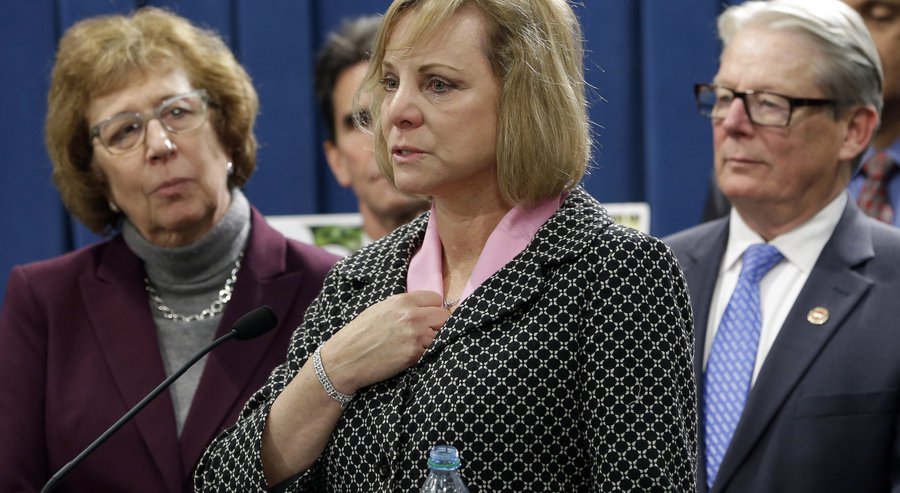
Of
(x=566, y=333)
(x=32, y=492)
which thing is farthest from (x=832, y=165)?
(x=32, y=492)

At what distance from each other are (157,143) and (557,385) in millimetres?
1284

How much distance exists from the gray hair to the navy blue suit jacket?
1.17 ft

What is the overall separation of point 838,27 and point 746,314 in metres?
0.67

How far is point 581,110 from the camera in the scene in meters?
1.67

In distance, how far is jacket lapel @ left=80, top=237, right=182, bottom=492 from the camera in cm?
232

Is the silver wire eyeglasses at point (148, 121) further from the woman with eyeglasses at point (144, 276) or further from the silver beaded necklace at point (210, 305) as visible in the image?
the silver beaded necklace at point (210, 305)

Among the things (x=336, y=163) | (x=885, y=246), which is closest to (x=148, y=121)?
(x=336, y=163)

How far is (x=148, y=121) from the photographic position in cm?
251

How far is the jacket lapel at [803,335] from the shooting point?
2.31 meters

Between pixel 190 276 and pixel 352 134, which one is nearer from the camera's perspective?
pixel 190 276

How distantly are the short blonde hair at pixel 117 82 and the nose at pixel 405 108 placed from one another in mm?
1077

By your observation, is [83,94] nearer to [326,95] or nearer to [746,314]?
[326,95]

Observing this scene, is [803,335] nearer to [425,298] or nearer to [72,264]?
[425,298]

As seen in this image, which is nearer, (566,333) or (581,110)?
(566,333)
